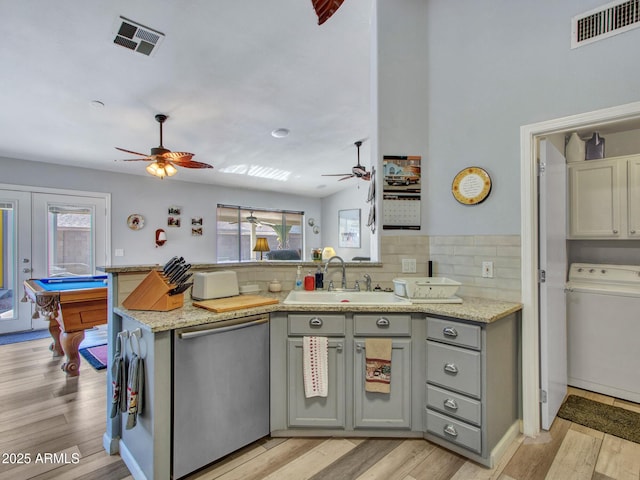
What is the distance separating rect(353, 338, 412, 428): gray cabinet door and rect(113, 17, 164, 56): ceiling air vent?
280 centimetres

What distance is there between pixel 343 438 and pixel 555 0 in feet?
9.97

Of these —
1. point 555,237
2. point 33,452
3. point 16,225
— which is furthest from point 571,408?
point 16,225

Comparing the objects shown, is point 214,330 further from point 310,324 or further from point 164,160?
point 164,160

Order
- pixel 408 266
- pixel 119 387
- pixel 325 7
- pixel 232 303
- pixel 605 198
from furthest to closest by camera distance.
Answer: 1. pixel 605 198
2. pixel 408 266
3. pixel 232 303
4. pixel 119 387
5. pixel 325 7

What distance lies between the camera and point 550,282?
2.11 meters

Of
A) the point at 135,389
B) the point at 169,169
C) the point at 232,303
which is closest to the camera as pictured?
the point at 135,389

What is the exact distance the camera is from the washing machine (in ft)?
8.01

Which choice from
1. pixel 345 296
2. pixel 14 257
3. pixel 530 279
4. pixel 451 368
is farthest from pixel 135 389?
pixel 14 257

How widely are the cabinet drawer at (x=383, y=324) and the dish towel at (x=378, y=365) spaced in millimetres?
54

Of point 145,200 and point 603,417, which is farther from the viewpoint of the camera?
point 145,200

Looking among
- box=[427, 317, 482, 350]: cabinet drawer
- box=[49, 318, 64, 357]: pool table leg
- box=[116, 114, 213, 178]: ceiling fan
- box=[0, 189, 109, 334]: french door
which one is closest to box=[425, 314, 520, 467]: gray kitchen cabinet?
box=[427, 317, 482, 350]: cabinet drawer

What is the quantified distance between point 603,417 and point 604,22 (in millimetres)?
2572

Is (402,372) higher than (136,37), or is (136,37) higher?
(136,37)

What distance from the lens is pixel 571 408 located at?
2361 millimetres
